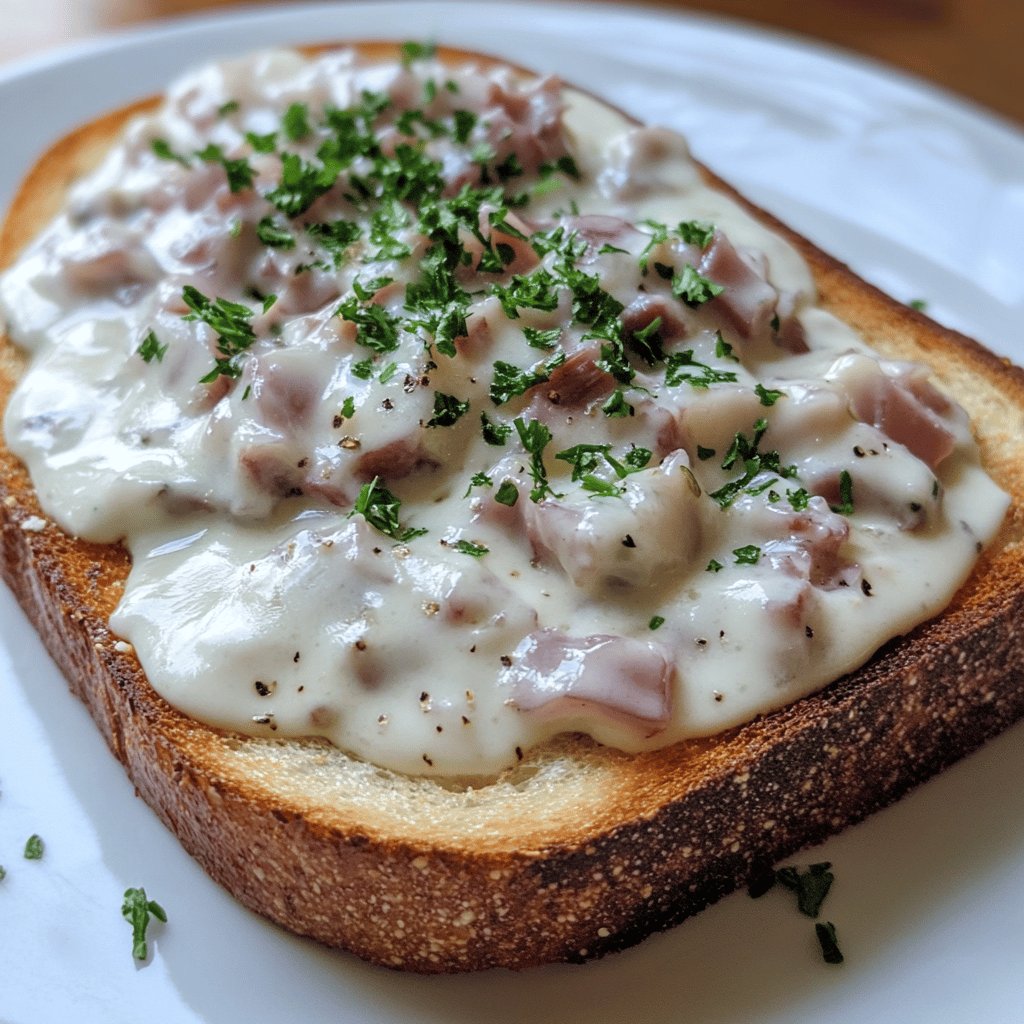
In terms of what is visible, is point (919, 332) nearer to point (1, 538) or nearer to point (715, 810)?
point (715, 810)

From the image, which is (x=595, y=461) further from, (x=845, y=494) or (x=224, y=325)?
(x=224, y=325)

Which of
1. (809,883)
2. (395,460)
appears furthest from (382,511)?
(809,883)

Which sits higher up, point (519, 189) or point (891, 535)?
point (519, 189)

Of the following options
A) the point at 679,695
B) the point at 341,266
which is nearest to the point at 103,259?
the point at 341,266

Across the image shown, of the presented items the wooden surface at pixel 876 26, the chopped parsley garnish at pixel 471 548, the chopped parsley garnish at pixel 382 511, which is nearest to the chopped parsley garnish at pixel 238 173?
the chopped parsley garnish at pixel 382 511

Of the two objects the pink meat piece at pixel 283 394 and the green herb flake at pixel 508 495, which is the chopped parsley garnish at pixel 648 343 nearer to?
the green herb flake at pixel 508 495

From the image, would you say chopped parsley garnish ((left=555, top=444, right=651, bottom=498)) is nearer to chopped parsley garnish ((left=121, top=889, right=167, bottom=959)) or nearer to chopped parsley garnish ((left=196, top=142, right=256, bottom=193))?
chopped parsley garnish ((left=121, top=889, right=167, bottom=959))

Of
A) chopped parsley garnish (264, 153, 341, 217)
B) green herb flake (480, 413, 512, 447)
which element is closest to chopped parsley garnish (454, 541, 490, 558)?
green herb flake (480, 413, 512, 447)
